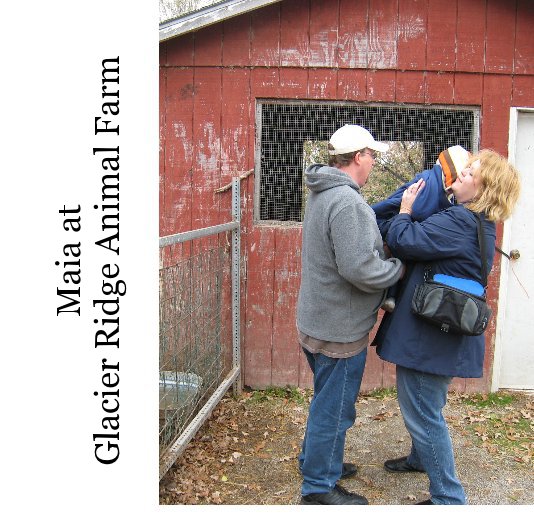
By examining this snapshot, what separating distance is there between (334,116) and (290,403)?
2368mm

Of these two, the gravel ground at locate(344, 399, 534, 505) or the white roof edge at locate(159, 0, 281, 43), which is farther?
the white roof edge at locate(159, 0, 281, 43)

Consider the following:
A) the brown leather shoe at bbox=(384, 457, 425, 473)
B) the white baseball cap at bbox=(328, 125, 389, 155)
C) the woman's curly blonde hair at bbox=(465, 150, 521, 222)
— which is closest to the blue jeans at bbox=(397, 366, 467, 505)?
the brown leather shoe at bbox=(384, 457, 425, 473)

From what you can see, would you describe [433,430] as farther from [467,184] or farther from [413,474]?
[467,184]

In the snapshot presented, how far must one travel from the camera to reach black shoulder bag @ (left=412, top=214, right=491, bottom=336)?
9.47 feet

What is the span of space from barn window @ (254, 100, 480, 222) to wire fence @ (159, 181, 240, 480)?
0.37 m

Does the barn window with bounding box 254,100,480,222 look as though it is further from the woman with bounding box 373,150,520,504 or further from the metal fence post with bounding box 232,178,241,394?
the woman with bounding box 373,150,520,504

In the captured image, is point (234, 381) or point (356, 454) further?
point (234, 381)

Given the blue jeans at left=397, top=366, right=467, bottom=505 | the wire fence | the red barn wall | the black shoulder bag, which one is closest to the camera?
the black shoulder bag

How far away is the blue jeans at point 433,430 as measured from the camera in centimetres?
306

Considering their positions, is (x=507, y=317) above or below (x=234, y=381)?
above

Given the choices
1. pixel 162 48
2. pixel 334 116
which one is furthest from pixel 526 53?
pixel 162 48

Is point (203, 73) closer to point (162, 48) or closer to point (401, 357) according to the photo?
point (162, 48)

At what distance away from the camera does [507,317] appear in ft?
17.2

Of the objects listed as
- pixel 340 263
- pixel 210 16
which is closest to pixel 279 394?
pixel 340 263
